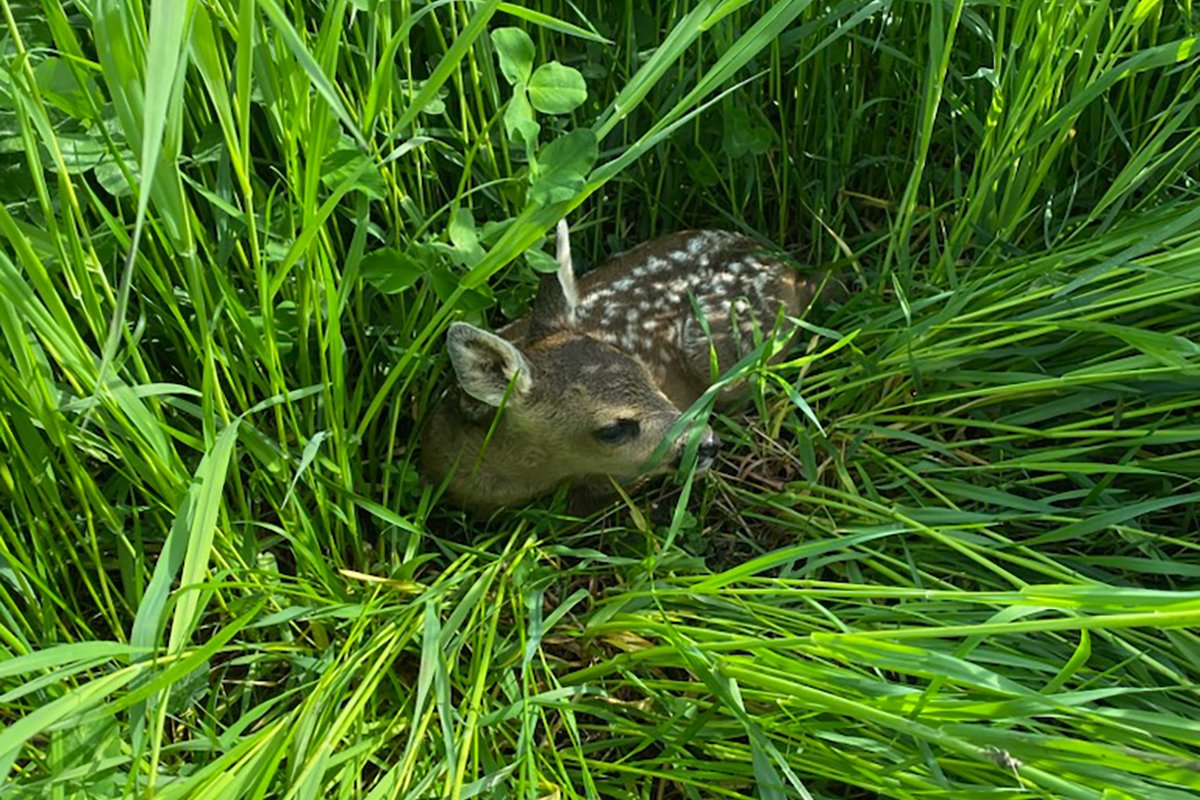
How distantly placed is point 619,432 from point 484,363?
0.42 meters

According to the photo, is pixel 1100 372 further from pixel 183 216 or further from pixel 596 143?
pixel 183 216

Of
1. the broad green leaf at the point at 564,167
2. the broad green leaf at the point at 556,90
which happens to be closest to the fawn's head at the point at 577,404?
the broad green leaf at the point at 556,90

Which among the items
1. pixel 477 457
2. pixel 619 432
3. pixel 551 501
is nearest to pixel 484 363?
pixel 477 457

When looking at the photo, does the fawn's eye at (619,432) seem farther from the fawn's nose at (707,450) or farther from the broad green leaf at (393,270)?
the broad green leaf at (393,270)

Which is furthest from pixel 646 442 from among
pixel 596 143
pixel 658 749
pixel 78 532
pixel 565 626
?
pixel 78 532

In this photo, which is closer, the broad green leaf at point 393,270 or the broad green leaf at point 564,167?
the broad green leaf at point 564,167

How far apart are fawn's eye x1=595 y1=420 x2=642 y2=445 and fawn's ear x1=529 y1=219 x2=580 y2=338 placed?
0.25m

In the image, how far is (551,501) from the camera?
2.66m

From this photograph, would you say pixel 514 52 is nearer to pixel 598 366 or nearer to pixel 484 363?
pixel 484 363

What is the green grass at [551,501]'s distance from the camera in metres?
Result: 1.60

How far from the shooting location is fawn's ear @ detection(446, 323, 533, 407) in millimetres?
2141

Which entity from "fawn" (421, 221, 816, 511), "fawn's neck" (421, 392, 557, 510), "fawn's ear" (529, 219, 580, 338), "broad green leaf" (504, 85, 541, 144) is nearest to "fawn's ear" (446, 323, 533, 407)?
"fawn" (421, 221, 816, 511)

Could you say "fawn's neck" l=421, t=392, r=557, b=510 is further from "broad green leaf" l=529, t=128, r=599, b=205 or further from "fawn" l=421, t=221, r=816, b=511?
"broad green leaf" l=529, t=128, r=599, b=205

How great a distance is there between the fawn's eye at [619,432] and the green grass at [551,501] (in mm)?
147
